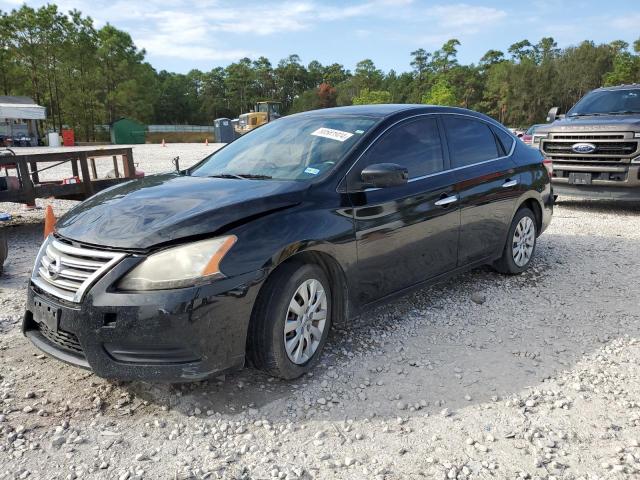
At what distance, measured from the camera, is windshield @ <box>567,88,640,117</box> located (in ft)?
30.0

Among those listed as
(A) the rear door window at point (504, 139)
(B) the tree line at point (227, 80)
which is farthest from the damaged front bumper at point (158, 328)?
(B) the tree line at point (227, 80)

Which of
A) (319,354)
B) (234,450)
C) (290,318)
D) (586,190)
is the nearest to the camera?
(234,450)

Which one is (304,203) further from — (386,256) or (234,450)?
(234,450)

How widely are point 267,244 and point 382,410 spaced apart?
116cm

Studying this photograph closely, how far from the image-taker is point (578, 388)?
3221 millimetres

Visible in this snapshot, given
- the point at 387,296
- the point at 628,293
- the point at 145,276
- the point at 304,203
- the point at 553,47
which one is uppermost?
the point at 553,47

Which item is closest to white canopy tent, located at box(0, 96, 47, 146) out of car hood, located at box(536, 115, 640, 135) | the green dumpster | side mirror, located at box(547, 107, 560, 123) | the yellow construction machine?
the green dumpster

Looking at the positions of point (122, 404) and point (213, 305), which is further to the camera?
point (122, 404)

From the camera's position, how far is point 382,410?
300 cm

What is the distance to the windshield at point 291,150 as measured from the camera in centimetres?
369

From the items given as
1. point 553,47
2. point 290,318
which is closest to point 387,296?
point 290,318

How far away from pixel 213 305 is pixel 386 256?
1467 millimetres

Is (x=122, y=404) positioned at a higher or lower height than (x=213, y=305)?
lower

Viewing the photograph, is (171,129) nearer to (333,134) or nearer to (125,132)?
(125,132)
